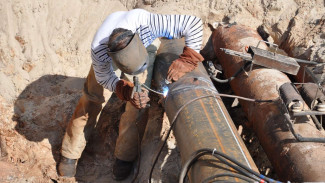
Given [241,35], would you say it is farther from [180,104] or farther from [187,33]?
[180,104]

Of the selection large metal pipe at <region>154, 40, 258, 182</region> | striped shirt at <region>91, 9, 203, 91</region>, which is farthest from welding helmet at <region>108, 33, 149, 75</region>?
large metal pipe at <region>154, 40, 258, 182</region>

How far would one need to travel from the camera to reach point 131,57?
9.38 ft

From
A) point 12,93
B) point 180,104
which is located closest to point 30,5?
point 12,93

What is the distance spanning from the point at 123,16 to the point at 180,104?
1.07 meters

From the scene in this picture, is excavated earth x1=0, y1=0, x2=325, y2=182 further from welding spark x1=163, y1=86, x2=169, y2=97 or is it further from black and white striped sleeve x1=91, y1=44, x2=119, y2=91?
black and white striped sleeve x1=91, y1=44, x2=119, y2=91

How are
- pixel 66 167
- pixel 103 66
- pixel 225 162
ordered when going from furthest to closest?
pixel 66 167
pixel 103 66
pixel 225 162

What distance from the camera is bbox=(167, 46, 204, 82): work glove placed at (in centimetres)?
338

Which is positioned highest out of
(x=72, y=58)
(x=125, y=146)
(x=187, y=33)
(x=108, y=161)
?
(x=187, y=33)

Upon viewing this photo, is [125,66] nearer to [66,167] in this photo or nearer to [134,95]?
[134,95]

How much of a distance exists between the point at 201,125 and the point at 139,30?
119 cm

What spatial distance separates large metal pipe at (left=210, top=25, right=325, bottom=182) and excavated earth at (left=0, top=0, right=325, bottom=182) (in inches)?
21.0

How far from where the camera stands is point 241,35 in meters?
4.61

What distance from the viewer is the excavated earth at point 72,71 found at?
422 centimetres

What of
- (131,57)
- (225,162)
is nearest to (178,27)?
(131,57)
